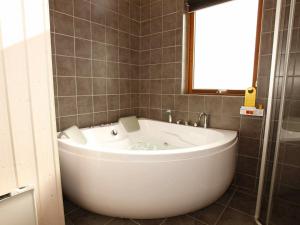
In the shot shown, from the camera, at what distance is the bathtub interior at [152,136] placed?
6.61 feet

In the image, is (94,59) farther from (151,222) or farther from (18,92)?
(151,222)

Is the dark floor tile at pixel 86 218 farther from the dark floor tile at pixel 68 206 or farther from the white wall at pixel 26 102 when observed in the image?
the white wall at pixel 26 102

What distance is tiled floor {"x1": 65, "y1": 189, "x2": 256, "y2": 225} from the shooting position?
1395 millimetres

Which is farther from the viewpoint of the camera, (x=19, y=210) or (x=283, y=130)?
(x=283, y=130)

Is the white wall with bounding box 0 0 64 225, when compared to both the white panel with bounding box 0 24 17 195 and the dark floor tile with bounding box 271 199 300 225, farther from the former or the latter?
the dark floor tile with bounding box 271 199 300 225

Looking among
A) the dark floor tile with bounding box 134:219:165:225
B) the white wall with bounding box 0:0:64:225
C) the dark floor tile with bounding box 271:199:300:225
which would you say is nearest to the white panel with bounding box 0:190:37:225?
the white wall with bounding box 0:0:64:225

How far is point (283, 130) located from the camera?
4.27 feet

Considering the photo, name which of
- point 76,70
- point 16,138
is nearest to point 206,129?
point 76,70

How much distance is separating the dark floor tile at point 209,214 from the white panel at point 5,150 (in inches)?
50.4

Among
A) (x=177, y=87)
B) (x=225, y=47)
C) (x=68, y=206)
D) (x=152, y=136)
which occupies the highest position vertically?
(x=225, y=47)

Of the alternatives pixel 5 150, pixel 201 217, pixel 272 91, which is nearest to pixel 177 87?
pixel 272 91

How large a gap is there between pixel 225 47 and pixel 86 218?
2.16 meters

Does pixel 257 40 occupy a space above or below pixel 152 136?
above

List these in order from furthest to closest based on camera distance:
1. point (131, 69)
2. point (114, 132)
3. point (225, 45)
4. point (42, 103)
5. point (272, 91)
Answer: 1. point (131, 69)
2. point (114, 132)
3. point (225, 45)
4. point (272, 91)
5. point (42, 103)
